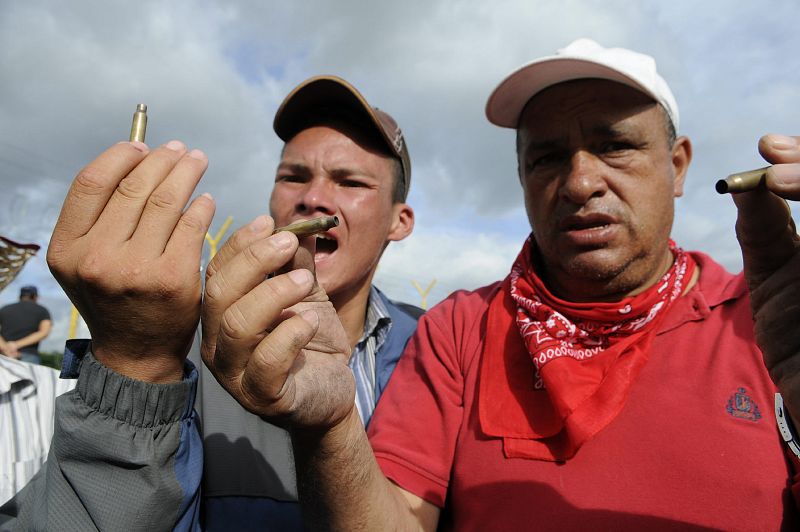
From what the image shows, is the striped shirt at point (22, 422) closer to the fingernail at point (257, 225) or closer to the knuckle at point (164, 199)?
the knuckle at point (164, 199)

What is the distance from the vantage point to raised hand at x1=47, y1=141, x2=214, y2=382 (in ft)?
4.36

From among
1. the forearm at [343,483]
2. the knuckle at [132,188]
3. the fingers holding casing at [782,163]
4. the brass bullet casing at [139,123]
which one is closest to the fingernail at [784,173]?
the fingers holding casing at [782,163]

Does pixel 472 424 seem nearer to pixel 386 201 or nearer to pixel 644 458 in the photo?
pixel 644 458

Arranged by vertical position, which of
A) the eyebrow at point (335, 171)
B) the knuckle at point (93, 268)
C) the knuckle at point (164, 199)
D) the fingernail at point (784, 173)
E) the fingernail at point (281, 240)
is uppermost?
the eyebrow at point (335, 171)

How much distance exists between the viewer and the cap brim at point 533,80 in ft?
8.08

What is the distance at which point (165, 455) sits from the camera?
5.19ft

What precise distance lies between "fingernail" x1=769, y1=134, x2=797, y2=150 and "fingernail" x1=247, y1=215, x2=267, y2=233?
135 centimetres

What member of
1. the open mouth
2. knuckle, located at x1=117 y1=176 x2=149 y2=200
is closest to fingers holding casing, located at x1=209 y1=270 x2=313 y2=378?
knuckle, located at x1=117 y1=176 x2=149 y2=200

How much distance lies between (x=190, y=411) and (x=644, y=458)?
161 cm

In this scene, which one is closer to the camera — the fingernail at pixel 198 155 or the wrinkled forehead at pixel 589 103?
the fingernail at pixel 198 155

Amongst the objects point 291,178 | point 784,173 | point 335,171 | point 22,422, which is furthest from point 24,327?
point 784,173

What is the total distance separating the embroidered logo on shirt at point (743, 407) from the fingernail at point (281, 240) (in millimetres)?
1715

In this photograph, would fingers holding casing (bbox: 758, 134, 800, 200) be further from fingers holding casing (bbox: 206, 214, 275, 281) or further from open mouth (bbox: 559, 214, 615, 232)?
fingers holding casing (bbox: 206, 214, 275, 281)

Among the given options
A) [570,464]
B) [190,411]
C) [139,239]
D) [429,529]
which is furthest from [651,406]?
[139,239]
